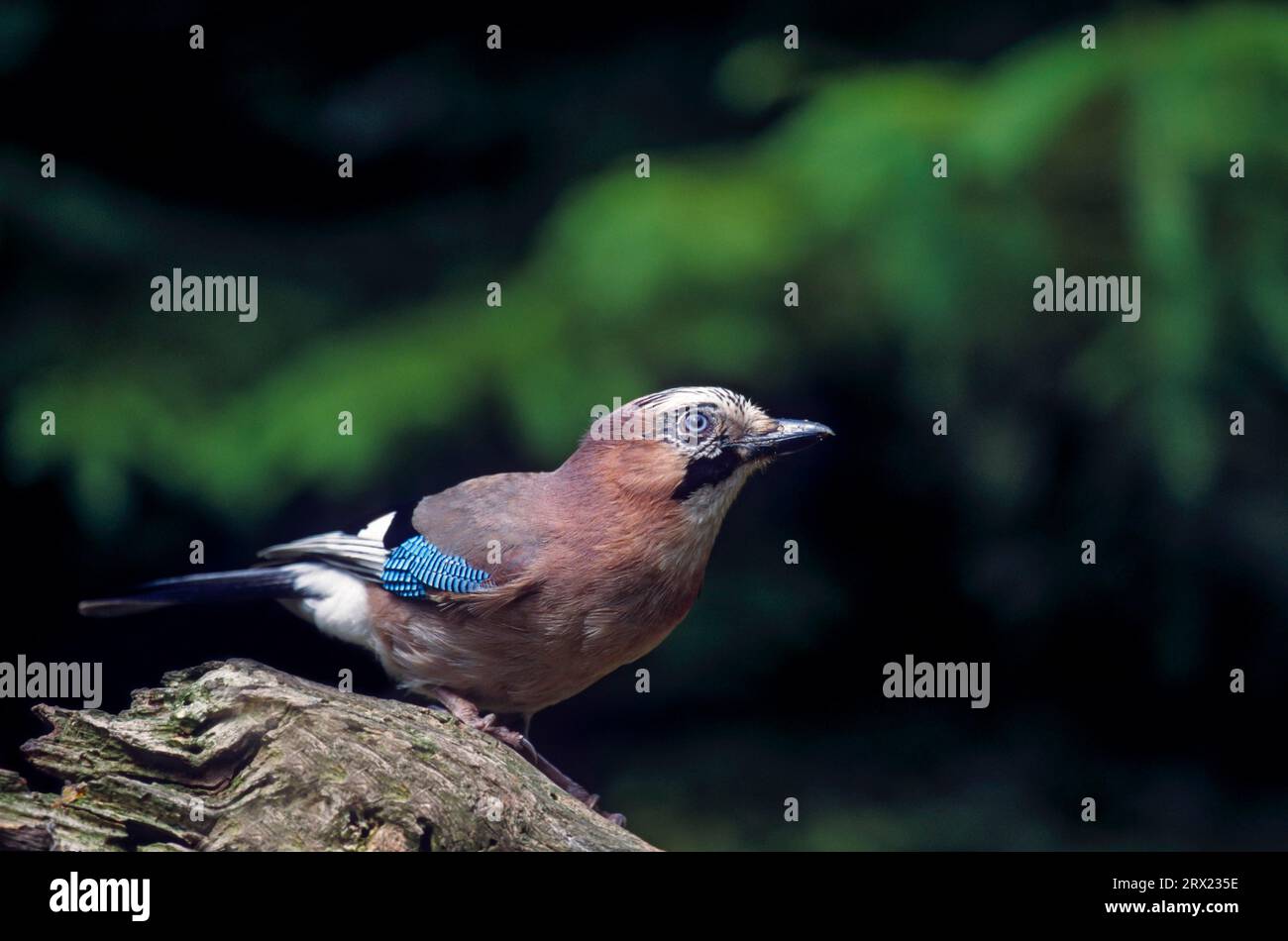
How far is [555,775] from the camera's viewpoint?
4.75 metres

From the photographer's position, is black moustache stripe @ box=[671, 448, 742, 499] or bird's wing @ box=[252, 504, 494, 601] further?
bird's wing @ box=[252, 504, 494, 601]

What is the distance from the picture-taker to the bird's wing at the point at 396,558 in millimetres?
4512

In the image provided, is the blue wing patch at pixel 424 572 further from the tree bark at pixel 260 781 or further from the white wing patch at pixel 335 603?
the tree bark at pixel 260 781

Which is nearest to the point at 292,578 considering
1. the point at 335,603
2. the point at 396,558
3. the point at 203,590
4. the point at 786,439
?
the point at 335,603

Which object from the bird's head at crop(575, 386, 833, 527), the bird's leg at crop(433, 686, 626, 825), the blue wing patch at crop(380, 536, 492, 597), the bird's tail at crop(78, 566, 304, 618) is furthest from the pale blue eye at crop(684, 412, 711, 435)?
the bird's tail at crop(78, 566, 304, 618)

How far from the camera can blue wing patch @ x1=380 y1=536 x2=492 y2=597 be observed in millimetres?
4480

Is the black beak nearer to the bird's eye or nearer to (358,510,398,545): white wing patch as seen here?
the bird's eye

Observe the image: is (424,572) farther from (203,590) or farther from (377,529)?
(203,590)

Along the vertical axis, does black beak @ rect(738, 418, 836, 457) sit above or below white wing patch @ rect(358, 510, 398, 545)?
above

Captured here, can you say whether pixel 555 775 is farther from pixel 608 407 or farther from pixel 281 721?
pixel 608 407

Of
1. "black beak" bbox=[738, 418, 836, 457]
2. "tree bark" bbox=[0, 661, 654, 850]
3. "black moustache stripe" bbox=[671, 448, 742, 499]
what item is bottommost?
"tree bark" bbox=[0, 661, 654, 850]

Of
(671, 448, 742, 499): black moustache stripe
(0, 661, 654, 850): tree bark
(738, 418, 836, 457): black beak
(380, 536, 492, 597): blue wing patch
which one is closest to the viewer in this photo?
(0, 661, 654, 850): tree bark

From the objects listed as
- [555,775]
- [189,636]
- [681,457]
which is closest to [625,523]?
[681,457]

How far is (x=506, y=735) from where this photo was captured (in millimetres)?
4496
